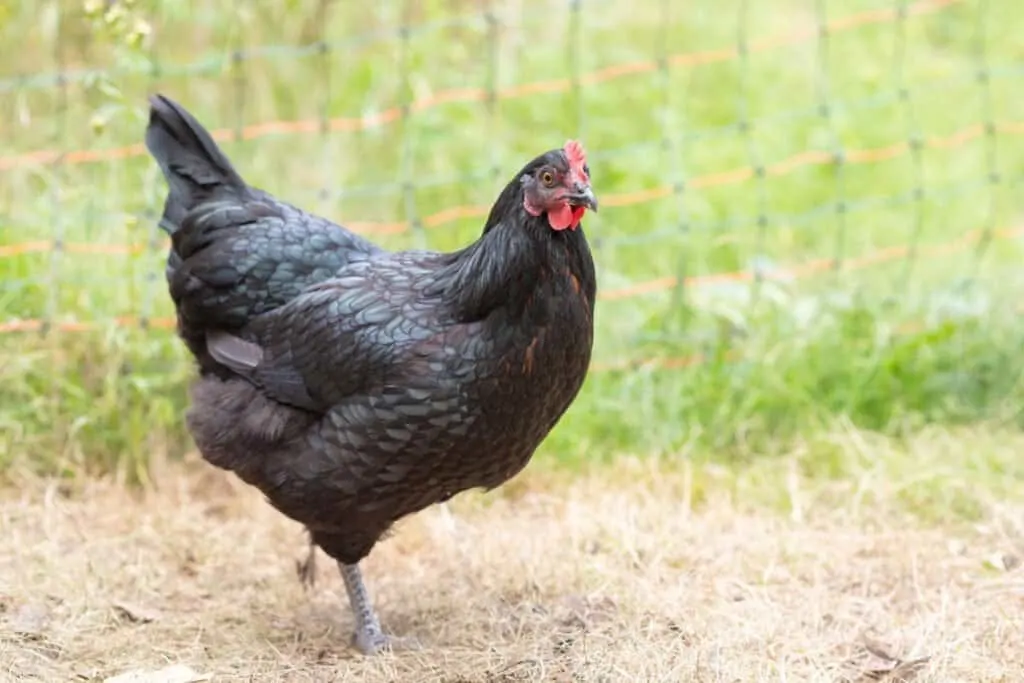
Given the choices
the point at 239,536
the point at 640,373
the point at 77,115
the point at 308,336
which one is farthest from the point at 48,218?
the point at 640,373

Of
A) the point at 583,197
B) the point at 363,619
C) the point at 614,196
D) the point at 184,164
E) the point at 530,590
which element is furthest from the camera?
the point at 614,196

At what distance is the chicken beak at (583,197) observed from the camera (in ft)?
10.9

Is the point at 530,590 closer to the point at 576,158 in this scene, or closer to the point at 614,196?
the point at 576,158

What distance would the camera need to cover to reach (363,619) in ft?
13.1

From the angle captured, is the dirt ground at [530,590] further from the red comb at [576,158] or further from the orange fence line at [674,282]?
the red comb at [576,158]

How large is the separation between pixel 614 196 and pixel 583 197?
3295mm

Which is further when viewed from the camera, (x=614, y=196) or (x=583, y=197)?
(x=614, y=196)

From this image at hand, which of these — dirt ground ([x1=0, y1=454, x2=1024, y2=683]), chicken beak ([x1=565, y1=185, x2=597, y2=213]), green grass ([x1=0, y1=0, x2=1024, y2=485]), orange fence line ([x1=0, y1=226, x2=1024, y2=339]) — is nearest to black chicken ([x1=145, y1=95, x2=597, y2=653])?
chicken beak ([x1=565, y1=185, x2=597, y2=213])

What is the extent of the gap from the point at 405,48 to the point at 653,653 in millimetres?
3063

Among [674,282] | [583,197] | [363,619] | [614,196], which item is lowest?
[363,619]

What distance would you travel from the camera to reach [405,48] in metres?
5.64

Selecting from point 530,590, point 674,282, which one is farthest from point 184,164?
point 674,282

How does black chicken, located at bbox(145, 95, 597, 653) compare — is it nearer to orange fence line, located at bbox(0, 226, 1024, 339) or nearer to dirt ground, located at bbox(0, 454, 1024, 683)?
dirt ground, located at bbox(0, 454, 1024, 683)

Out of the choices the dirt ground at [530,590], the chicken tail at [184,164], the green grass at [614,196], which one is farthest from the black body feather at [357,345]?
the green grass at [614,196]
